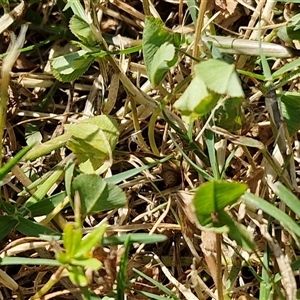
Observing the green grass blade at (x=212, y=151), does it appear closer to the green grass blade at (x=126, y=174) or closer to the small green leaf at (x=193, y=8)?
the green grass blade at (x=126, y=174)

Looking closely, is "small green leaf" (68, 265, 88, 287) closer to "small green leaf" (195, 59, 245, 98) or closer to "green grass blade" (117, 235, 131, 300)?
"green grass blade" (117, 235, 131, 300)

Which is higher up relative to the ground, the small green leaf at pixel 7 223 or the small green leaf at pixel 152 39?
the small green leaf at pixel 152 39

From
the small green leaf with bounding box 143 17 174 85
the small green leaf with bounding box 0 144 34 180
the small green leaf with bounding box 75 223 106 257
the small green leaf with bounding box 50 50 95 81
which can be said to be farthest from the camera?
the small green leaf with bounding box 50 50 95 81

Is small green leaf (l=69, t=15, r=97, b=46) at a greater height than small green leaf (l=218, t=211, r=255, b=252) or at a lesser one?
greater

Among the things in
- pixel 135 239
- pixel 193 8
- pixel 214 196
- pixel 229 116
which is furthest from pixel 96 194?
pixel 193 8

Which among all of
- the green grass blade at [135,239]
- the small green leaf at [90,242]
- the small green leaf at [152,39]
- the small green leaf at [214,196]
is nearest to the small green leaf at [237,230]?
the small green leaf at [214,196]

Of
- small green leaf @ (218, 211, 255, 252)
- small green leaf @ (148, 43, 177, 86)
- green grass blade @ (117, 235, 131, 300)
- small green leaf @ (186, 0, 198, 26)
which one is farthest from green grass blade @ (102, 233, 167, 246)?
small green leaf @ (186, 0, 198, 26)

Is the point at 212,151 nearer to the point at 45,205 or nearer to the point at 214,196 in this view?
the point at 214,196
